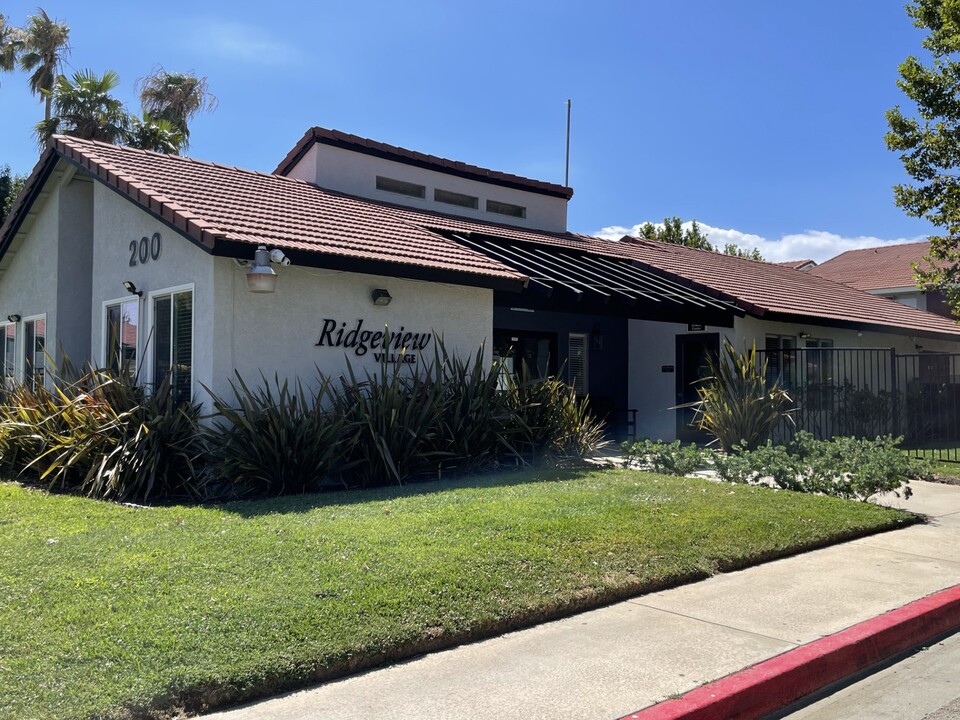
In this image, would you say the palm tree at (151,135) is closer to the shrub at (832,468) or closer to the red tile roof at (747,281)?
the red tile roof at (747,281)

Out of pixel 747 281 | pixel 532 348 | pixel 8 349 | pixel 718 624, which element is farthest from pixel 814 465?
pixel 8 349

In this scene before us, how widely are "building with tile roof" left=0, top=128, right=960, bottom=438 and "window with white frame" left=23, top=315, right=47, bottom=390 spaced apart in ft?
0.20

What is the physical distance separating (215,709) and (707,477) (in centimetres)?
849

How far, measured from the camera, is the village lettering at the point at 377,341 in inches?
433

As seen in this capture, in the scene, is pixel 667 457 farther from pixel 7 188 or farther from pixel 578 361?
pixel 7 188

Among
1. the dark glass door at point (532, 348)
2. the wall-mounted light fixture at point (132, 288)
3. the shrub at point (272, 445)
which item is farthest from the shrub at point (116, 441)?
the dark glass door at point (532, 348)

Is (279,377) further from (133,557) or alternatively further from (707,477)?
(707,477)

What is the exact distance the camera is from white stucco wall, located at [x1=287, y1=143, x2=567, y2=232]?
16.8 meters

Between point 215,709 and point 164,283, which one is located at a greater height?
point 164,283

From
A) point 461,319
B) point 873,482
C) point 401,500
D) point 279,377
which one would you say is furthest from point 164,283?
point 873,482

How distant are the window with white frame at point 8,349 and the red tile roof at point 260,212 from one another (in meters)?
4.64

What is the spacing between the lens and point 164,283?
11258 mm

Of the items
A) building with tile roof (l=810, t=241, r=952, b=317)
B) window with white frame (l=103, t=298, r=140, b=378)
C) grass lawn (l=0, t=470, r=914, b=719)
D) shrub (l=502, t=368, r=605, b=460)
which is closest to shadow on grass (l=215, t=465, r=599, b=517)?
grass lawn (l=0, t=470, r=914, b=719)

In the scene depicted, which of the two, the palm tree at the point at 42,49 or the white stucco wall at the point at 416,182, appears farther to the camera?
the palm tree at the point at 42,49
